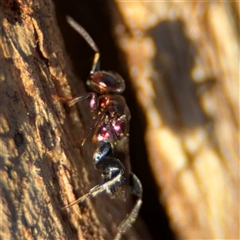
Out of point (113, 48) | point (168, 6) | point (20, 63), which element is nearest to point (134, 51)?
point (113, 48)

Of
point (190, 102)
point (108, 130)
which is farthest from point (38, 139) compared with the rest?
point (190, 102)

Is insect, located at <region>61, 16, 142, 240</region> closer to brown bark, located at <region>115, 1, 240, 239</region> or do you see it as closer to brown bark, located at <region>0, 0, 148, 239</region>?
brown bark, located at <region>0, 0, 148, 239</region>

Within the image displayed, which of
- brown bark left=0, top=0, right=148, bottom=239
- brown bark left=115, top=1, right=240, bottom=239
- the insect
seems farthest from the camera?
brown bark left=115, top=1, right=240, bottom=239

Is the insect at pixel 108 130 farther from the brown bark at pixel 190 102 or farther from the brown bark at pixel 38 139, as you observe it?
the brown bark at pixel 190 102

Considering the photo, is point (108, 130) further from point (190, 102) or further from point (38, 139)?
point (190, 102)

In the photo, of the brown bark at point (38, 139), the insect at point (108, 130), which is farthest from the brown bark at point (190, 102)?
the brown bark at point (38, 139)

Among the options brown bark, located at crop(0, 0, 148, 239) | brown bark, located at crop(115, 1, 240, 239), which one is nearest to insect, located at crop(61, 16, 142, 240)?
brown bark, located at crop(0, 0, 148, 239)
